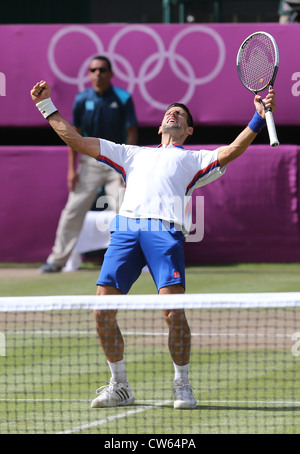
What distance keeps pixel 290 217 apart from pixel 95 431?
8333 mm

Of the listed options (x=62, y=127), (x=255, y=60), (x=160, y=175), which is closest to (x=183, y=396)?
(x=160, y=175)

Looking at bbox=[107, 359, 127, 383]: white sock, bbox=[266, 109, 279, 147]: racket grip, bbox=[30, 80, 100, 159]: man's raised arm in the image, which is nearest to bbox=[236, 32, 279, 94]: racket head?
bbox=[266, 109, 279, 147]: racket grip

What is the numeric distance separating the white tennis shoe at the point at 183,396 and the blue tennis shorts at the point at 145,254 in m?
0.62

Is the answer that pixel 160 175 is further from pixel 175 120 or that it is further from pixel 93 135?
pixel 93 135

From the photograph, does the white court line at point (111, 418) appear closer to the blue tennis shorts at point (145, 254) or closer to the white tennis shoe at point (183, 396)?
the white tennis shoe at point (183, 396)

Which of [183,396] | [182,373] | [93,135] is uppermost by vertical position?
[93,135]

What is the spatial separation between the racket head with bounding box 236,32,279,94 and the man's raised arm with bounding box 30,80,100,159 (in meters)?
1.38

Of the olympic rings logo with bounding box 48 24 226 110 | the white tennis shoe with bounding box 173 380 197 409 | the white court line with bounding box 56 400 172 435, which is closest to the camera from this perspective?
the white court line with bounding box 56 400 172 435

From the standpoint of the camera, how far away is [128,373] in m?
7.38

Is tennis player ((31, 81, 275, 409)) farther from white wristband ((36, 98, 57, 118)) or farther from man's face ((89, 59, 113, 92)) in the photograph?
man's face ((89, 59, 113, 92))

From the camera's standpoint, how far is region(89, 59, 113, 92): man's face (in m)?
12.5

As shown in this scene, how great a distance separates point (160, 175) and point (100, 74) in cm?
633

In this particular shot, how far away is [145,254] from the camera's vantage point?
6.42 m

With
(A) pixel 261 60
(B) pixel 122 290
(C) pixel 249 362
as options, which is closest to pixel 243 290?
(C) pixel 249 362
